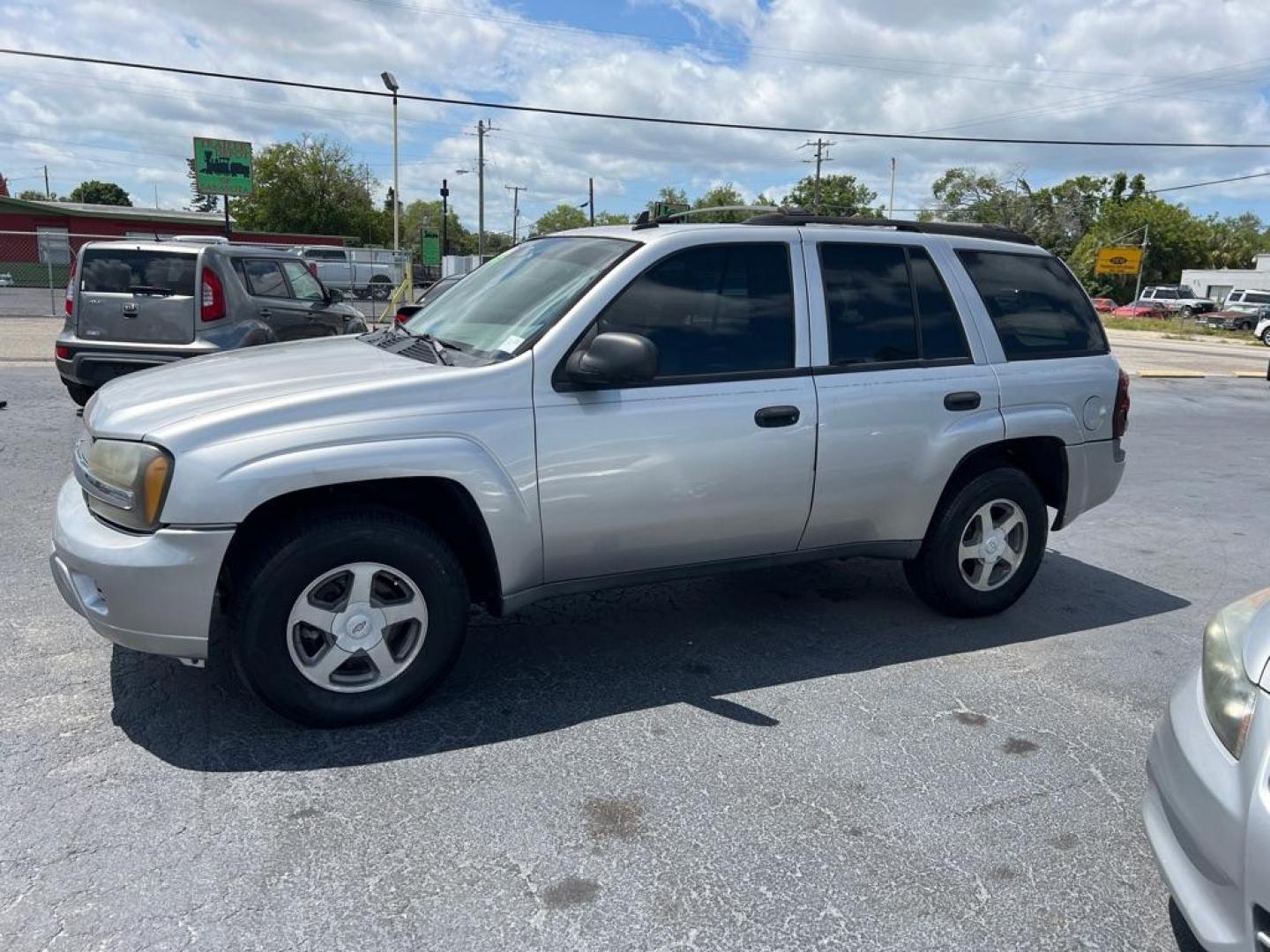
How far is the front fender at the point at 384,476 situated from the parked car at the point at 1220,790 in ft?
7.01

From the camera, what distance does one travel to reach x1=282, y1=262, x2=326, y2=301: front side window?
34.3 feet

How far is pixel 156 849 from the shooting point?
9.09 feet

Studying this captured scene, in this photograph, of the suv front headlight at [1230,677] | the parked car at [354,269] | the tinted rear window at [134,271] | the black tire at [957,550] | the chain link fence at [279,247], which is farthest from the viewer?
the parked car at [354,269]

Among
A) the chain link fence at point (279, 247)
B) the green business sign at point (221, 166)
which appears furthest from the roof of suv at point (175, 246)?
the green business sign at point (221, 166)

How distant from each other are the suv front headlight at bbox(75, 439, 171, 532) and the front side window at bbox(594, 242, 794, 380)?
5.31 ft

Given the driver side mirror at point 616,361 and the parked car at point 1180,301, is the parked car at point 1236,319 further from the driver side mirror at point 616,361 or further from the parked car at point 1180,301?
the driver side mirror at point 616,361

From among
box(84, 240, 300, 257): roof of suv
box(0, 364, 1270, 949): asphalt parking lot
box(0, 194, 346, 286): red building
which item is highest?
box(0, 194, 346, 286): red building

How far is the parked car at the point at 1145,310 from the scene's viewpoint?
171 ft

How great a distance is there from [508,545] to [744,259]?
5.19 ft

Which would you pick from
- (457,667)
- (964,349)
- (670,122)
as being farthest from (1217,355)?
(457,667)

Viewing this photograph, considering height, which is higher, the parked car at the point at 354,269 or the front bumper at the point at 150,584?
the parked car at the point at 354,269

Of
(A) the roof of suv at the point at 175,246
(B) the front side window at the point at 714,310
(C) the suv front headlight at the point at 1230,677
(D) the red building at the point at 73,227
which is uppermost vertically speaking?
(D) the red building at the point at 73,227

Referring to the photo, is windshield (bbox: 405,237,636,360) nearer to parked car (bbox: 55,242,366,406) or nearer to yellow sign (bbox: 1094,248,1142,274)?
parked car (bbox: 55,242,366,406)

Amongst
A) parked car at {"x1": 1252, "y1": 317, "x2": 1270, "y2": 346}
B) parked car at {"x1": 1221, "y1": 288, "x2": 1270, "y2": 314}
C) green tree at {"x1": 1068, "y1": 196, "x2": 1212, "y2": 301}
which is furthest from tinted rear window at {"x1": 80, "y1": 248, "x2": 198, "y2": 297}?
green tree at {"x1": 1068, "y1": 196, "x2": 1212, "y2": 301}
